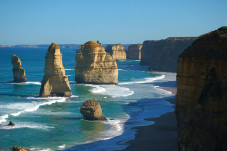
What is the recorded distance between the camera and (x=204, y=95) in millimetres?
16656

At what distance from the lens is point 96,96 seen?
5106 cm

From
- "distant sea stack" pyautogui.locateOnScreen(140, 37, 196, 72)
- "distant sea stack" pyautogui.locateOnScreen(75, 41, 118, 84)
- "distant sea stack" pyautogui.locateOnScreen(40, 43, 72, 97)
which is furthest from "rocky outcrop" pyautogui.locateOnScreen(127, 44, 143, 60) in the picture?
"distant sea stack" pyautogui.locateOnScreen(40, 43, 72, 97)

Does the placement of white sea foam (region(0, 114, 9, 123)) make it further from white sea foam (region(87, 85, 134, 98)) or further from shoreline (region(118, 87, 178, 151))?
white sea foam (region(87, 85, 134, 98))

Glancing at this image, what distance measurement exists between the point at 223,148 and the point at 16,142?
16.3m

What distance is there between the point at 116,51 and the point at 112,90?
343 feet

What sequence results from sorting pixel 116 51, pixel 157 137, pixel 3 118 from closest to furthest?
pixel 157 137 < pixel 3 118 < pixel 116 51

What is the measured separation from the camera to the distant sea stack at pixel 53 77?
47263 millimetres

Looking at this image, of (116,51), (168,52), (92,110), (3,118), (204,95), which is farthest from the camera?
(116,51)

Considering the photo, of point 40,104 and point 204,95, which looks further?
point 40,104

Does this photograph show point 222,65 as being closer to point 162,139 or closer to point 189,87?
point 189,87

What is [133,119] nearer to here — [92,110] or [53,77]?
[92,110]

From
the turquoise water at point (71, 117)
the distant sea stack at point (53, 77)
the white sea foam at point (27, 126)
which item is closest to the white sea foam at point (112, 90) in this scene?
the turquoise water at point (71, 117)

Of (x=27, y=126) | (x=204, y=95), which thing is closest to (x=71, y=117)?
(x=27, y=126)

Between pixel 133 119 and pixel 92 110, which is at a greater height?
pixel 92 110
